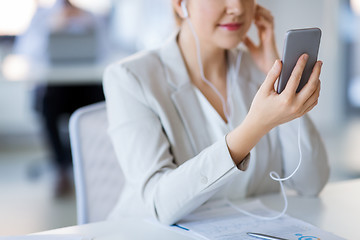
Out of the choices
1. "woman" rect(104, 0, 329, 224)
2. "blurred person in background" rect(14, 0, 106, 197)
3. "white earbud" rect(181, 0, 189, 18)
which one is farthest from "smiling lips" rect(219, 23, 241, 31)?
"blurred person in background" rect(14, 0, 106, 197)

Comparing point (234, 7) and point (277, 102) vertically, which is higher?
point (234, 7)

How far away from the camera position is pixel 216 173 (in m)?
0.93

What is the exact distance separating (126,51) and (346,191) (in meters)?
3.77

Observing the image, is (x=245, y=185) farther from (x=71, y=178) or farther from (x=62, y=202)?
(x=71, y=178)

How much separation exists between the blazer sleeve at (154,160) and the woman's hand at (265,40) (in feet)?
1.16

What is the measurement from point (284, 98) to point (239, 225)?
26 cm

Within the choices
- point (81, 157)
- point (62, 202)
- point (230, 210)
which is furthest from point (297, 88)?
point (62, 202)

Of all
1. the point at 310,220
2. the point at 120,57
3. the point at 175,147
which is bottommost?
the point at 120,57

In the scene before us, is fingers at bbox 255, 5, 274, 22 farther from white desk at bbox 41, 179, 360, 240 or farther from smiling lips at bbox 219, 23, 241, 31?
white desk at bbox 41, 179, 360, 240

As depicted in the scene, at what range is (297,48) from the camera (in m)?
0.84

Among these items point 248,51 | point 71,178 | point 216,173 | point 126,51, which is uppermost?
point 248,51

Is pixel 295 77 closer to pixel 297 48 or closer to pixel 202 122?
pixel 297 48

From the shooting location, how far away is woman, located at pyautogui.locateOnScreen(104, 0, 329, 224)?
3.08ft

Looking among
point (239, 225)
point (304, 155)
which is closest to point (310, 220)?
point (239, 225)
